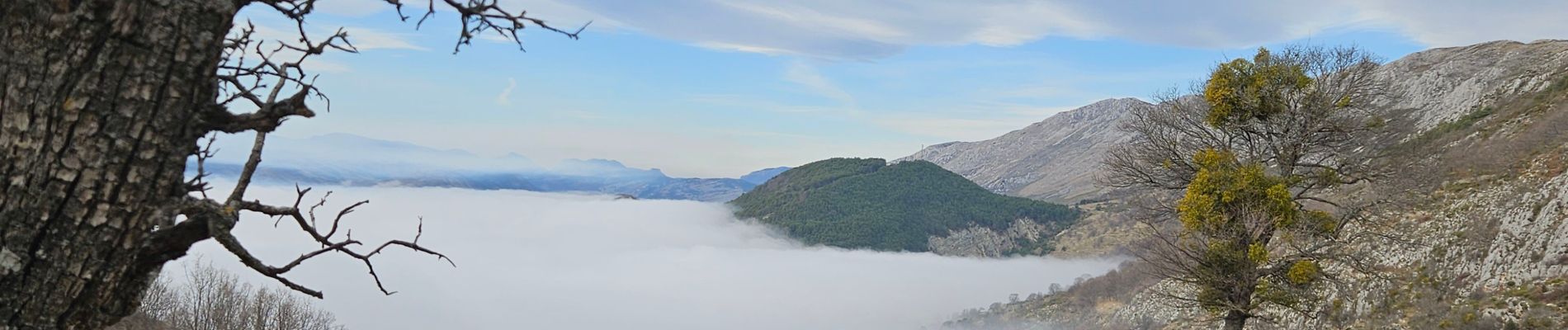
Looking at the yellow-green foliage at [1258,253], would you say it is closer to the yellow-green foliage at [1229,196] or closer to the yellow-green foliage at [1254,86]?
the yellow-green foliage at [1229,196]

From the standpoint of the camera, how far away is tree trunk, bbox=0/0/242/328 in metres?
2.49

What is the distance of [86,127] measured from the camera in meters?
2.51

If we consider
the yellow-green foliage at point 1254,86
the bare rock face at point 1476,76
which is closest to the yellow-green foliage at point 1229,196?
the yellow-green foliage at point 1254,86

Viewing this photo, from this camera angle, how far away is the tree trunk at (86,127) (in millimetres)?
2494

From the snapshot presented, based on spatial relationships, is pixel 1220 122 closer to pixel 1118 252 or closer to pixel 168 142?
pixel 168 142

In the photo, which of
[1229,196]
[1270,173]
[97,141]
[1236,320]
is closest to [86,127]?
[97,141]

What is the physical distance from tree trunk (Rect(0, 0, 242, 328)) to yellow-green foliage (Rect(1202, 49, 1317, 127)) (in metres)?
14.5

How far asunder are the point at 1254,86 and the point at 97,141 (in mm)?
14837

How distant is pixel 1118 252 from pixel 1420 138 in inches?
5386

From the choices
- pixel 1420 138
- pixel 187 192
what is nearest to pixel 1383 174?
pixel 1420 138

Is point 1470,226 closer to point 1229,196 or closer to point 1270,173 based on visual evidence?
point 1270,173

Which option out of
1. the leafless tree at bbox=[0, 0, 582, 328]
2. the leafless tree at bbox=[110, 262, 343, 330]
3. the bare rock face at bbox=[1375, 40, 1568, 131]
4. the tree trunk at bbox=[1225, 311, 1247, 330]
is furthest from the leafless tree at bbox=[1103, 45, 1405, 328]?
the leafless tree at bbox=[110, 262, 343, 330]

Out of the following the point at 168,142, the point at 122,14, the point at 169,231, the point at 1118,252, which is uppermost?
the point at 122,14

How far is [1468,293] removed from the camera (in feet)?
60.0
